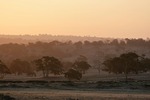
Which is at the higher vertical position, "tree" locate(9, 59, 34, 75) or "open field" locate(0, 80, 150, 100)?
"tree" locate(9, 59, 34, 75)

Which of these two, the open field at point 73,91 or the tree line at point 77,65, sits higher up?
the tree line at point 77,65

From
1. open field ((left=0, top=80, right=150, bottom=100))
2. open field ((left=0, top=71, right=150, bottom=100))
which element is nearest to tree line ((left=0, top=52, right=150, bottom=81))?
open field ((left=0, top=71, right=150, bottom=100))

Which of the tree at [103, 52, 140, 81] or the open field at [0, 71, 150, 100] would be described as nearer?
the open field at [0, 71, 150, 100]

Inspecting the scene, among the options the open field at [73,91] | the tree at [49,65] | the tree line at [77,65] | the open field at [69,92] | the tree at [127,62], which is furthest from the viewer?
the tree at [49,65]

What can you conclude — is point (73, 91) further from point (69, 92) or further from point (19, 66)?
point (19, 66)

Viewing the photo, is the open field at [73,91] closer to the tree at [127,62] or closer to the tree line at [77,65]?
the tree line at [77,65]

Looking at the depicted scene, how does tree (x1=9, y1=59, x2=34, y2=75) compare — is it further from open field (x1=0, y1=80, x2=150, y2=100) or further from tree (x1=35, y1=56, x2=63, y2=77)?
open field (x1=0, y1=80, x2=150, y2=100)

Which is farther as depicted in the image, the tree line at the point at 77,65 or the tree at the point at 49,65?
the tree at the point at 49,65

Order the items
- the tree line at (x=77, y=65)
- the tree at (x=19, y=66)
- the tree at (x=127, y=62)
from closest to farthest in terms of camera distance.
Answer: the tree line at (x=77, y=65), the tree at (x=127, y=62), the tree at (x=19, y=66)

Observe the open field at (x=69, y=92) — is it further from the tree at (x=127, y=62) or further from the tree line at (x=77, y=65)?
the tree at (x=127, y=62)

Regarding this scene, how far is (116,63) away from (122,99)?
253ft

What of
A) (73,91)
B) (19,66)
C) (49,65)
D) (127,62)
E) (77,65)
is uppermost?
(127,62)

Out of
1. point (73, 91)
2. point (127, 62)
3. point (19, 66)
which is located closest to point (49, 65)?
point (19, 66)

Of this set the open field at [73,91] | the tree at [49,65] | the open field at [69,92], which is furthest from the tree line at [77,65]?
the open field at [69,92]
